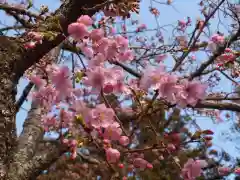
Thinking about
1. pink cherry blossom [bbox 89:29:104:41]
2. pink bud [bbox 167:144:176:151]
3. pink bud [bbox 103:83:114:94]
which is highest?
pink cherry blossom [bbox 89:29:104:41]

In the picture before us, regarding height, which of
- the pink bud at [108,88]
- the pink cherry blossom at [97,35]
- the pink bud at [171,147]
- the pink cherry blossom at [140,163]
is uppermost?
the pink cherry blossom at [97,35]

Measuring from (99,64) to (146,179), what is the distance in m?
6.28

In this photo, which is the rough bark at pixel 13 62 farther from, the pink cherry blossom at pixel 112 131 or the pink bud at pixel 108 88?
the pink cherry blossom at pixel 112 131

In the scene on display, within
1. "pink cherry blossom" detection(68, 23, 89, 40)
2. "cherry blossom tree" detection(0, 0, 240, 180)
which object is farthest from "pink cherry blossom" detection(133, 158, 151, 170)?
"pink cherry blossom" detection(68, 23, 89, 40)

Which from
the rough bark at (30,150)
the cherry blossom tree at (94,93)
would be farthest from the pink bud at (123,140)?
the rough bark at (30,150)

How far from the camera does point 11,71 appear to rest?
1825mm

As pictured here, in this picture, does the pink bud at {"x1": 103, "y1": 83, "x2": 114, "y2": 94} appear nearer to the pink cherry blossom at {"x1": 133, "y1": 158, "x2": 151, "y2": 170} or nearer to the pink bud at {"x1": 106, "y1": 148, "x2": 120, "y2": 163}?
the pink bud at {"x1": 106, "y1": 148, "x2": 120, "y2": 163}

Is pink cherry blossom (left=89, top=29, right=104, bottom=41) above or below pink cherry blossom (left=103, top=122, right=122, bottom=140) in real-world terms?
above

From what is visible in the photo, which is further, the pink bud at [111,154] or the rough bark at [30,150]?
the rough bark at [30,150]

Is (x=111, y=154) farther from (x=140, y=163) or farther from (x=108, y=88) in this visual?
(x=140, y=163)

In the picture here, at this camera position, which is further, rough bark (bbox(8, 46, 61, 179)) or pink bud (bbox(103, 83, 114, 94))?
rough bark (bbox(8, 46, 61, 179))

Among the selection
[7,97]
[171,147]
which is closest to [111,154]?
[171,147]

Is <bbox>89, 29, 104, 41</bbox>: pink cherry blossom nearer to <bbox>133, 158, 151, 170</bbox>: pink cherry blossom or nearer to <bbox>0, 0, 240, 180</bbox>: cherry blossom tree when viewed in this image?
<bbox>0, 0, 240, 180</bbox>: cherry blossom tree

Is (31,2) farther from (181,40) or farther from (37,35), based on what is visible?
(181,40)
